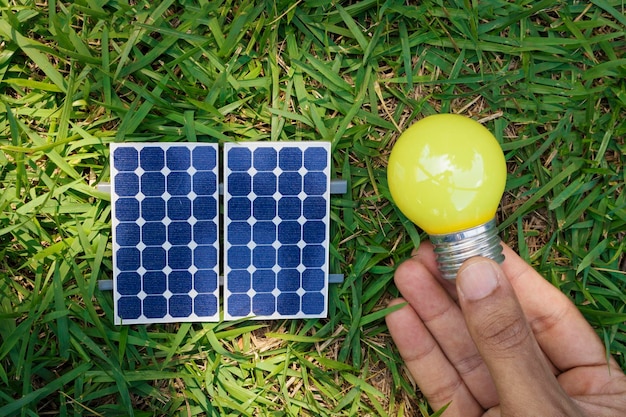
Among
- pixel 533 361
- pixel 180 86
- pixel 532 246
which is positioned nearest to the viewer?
pixel 533 361

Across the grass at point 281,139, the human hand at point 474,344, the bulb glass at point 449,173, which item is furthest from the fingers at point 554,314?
the bulb glass at point 449,173

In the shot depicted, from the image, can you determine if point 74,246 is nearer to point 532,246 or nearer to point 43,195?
point 43,195

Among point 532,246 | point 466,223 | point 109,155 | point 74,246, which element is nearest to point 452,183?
point 466,223

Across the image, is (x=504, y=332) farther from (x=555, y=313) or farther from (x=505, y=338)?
(x=555, y=313)

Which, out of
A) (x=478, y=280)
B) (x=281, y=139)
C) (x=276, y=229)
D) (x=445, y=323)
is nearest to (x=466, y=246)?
(x=478, y=280)

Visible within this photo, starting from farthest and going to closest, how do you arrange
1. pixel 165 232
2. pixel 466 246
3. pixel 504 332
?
1. pixel 165 232
2. pixel 466 246
3. pixel 504 332

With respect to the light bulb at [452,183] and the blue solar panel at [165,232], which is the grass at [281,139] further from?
the light bulb at [452,183]

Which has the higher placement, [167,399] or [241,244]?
[241,244]

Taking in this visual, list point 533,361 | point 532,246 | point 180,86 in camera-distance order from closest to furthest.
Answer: point 533,361 < point 180,86 < point 532,246
